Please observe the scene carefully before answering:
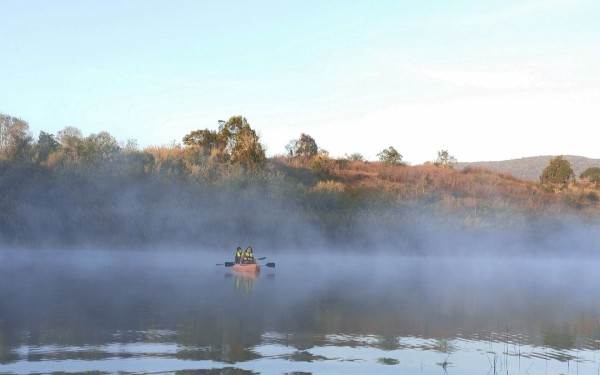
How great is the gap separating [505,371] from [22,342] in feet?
37.5

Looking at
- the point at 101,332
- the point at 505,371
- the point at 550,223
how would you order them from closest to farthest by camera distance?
the point at 505,371 → the point at 101,332 → the point at 550,223

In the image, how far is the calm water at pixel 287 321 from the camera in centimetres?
1847

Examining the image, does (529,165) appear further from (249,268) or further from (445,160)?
(249,268)

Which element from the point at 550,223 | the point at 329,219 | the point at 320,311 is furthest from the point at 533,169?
the point at 320,311

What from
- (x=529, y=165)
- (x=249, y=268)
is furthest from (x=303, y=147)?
(x=529, y=165)

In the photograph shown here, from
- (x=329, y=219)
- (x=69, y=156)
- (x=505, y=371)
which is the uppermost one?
(x=69, y=156)

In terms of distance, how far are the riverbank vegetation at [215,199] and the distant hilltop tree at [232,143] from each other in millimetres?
111

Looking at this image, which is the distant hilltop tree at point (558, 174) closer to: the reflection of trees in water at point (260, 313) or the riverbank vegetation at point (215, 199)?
the riverbank vegetation at point (215, 199)

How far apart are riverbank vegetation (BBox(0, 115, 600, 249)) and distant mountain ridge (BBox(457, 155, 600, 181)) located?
3401 inches

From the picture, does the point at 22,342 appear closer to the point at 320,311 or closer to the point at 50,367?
the point at 50,367

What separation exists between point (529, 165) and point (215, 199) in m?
125

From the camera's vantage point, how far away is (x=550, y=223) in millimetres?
70125

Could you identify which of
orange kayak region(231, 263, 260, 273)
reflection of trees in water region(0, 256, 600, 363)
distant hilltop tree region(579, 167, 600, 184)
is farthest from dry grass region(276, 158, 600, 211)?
reflection of trees in water region(0, 256, 600, 363)

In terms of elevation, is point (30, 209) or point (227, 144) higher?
point (227, 144)
